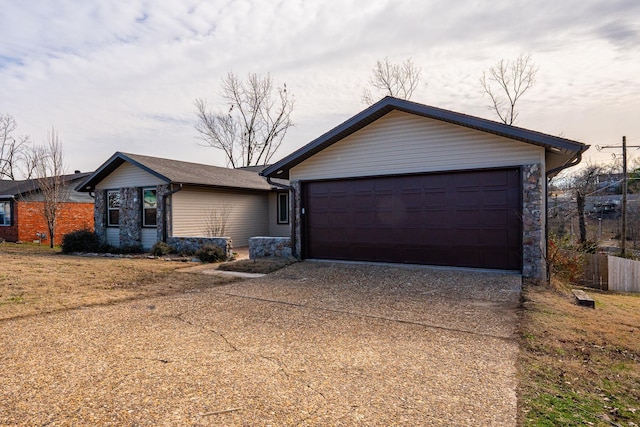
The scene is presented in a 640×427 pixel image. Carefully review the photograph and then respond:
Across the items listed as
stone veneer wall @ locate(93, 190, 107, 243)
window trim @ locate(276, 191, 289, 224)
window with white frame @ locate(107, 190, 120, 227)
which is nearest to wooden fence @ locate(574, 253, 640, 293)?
window trim @ locate(276, 191, 289, 224)

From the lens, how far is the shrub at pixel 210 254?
1224 centimetres

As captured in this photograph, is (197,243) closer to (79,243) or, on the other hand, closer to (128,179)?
(128,179)

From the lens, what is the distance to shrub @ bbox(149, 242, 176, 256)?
13586mm

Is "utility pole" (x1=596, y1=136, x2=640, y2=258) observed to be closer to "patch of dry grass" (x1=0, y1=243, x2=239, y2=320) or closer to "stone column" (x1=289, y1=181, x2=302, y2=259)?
"stone column" (x1=289, y1=181, x2=302, y2=259)

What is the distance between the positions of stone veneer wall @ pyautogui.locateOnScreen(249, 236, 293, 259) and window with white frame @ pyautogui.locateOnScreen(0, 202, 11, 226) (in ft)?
52.2

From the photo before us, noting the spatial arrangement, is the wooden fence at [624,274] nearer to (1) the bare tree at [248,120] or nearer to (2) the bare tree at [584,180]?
(2) the bare tree at [584,180]

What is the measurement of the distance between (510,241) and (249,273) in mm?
6043

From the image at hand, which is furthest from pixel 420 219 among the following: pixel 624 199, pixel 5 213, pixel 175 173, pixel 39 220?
pixel 5 213

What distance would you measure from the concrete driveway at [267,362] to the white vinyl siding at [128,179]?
29.9 ft

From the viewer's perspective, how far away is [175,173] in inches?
579

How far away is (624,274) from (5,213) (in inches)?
1046

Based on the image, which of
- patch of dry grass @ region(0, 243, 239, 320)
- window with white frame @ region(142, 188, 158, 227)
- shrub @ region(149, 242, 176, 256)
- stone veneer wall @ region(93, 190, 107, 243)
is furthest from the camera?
stone veneer wall @ region(93, 190, 107, 243)

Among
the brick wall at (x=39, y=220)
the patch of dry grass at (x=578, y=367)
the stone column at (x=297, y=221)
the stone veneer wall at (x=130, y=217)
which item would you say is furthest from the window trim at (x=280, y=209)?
the patch of dry grass at (x=578, y=367)

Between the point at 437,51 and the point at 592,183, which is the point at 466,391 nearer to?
the point at 437,51
